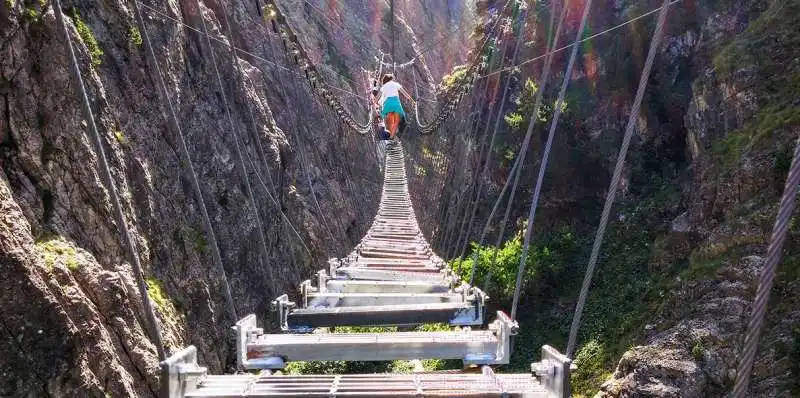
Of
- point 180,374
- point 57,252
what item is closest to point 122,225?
point 180,374

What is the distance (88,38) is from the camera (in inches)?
253

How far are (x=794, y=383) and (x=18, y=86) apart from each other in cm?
901

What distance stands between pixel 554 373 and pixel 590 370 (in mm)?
9539

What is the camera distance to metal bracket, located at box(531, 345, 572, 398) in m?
2.46

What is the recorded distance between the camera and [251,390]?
256cm

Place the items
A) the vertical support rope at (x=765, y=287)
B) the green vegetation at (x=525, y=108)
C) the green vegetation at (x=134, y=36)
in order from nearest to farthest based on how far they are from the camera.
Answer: the vertical support rope at (x=765, y=287)
the green vegetation at (x=134, y=36)
the green vegetation at (x=525, y=108)

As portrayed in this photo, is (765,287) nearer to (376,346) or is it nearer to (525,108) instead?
(376,346)

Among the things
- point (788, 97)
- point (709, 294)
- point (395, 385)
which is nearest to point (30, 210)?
point (395, 385)

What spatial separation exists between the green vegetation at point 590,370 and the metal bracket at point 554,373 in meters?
8.77

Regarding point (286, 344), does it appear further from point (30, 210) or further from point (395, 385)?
point (30, 210)

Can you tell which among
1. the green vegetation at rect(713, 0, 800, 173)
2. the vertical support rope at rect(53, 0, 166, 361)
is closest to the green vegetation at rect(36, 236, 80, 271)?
the vertical support rope at rect(53, 0, 166, 361)

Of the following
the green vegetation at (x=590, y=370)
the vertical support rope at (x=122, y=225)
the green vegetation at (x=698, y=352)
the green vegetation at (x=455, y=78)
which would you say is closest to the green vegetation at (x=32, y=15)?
the vertical support rope at (x=122, y=225)

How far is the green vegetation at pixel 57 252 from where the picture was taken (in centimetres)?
473

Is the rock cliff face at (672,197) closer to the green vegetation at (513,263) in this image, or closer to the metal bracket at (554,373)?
the green vegetation at (513,263)
